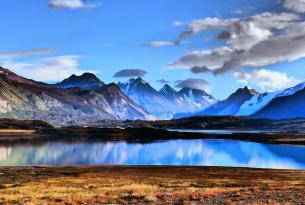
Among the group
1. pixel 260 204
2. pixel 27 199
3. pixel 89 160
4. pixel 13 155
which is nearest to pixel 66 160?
pixel 89 160

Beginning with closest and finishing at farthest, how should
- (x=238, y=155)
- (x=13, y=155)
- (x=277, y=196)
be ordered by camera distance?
(x=277, y=196) < (x=13, y=155) < (x=238, y=155)

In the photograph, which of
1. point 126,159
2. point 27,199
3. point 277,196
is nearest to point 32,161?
point 126,159

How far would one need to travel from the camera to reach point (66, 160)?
128 meters

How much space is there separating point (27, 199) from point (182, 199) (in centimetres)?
1424

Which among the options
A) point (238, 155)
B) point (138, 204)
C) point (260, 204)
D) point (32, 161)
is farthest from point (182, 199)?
point (238, 155)

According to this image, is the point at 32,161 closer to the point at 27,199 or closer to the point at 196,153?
the point at 196,153

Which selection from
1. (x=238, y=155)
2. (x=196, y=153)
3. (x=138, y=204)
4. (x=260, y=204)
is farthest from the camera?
(x=196, y=153)

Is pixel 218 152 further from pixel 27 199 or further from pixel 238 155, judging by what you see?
pixel 27 199

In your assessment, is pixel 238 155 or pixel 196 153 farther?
pixel 196 153

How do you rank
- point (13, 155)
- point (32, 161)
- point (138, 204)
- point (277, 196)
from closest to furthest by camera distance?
1. point (138, 204)
2. point (277, 196)
3. point (32, 161)
4. point (13, 155)

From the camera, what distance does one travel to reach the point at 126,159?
133 m

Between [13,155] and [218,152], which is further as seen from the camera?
[218,152]

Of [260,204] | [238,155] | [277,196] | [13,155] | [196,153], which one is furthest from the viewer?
[196,153]

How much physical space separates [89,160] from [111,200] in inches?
3529
